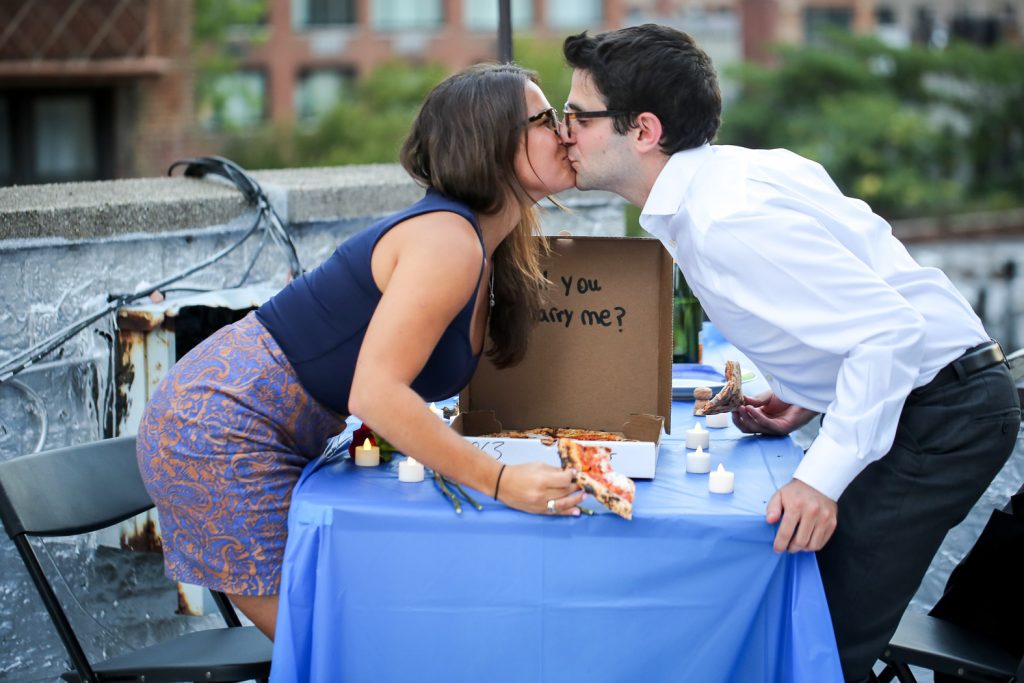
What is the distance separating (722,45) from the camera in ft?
106

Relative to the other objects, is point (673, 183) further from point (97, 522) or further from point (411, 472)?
point (97, 522)

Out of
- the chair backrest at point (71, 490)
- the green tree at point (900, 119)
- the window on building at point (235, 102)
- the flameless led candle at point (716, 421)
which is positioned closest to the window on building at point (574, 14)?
the window on building at point (235, 102)

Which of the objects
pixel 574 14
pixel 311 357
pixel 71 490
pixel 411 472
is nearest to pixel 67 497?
pixel 71 490

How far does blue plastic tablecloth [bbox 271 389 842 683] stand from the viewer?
6.72 ft

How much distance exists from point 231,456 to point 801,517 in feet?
3.18

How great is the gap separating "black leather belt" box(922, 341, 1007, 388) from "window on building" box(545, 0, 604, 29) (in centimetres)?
2837

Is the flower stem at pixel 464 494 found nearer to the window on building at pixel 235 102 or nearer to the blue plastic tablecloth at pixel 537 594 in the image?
the blue plastic tablecloth at pixel 537 594

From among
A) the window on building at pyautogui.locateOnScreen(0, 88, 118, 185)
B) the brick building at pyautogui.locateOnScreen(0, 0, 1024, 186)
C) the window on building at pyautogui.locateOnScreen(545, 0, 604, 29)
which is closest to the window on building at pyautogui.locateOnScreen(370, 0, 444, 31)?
the brick building at pyautogui.locateOnScreen(0, 0, 1024, 186)

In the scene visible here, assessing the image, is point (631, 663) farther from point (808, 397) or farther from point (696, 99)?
point (696, 99)

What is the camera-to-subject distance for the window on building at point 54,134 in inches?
714

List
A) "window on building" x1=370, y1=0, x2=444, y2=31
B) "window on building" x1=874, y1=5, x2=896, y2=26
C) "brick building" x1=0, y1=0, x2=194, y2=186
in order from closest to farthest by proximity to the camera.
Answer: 1. "brick building" x1=0, y1=0, x2=194, y2=186
2. "window on building" x1=370, y1=0, x2=444, y2=31
3. "window on building" x1=874, y1=5, x2=896, y2=26

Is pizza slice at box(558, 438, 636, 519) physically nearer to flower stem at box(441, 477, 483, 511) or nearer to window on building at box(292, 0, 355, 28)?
flower stem at box(441, 477, 483, 511)

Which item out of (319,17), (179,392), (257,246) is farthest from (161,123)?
(179,392)

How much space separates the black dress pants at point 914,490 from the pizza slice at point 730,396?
1.37 feet
